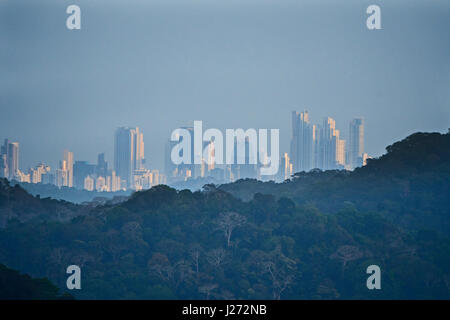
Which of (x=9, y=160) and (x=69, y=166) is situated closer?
(x=9, y=160)

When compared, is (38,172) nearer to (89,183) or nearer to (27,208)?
(89,183)

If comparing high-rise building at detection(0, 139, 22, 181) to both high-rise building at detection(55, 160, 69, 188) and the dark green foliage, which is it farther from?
the dark green foliage

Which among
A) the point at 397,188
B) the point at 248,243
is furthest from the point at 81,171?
the point at 248,243

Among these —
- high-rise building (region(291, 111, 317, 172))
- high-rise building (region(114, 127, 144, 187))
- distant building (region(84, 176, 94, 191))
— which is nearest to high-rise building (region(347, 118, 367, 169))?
high-rise building (region(291, 111, 317, 172))

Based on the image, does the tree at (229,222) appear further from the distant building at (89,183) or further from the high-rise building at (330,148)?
the distant building at (89,183)

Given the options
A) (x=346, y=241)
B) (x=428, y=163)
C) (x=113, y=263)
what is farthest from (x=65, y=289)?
(x=428, y=163)
